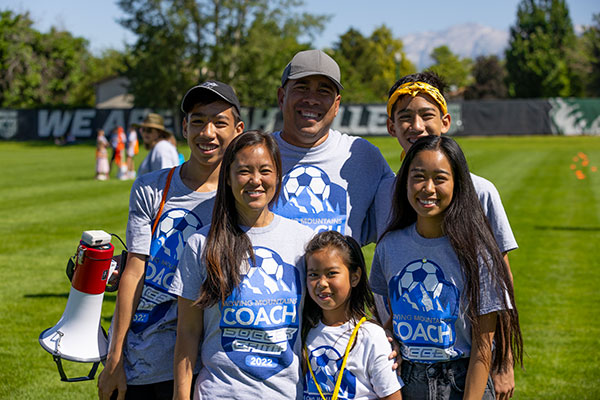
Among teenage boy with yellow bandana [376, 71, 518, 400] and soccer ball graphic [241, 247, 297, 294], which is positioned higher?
teenage boy with yellow bandana [376, 71, 518, 400]

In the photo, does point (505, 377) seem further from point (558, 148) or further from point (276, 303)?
point (558, 148)

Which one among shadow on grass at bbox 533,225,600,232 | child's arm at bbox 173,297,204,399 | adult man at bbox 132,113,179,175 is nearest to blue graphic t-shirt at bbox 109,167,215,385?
child's arm at bbox 173,297,204,399

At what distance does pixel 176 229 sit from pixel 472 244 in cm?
132

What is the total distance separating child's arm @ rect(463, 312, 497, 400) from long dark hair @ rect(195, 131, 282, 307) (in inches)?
39.2

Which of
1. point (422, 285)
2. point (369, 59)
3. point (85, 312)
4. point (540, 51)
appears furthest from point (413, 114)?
point (369, 59)

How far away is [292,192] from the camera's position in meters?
3.41

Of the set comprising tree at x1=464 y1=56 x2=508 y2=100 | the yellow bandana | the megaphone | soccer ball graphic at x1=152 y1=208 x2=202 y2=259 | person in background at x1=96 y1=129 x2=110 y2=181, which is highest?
tree at x1=464 y1=56 x2=508 y2=100

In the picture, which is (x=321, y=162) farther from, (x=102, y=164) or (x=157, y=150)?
(x=102, y=164)

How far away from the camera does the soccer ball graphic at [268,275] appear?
9.43 feet

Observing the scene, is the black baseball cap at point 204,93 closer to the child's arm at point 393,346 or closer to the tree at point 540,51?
the child's arm at point 393,346

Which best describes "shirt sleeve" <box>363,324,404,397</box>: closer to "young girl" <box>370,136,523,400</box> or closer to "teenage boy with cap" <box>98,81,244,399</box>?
"young girl" <box>370,136,523,400</box>

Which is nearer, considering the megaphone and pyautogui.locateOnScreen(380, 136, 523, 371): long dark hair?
pyautogui.locateOnScreen(380, 136, 523, 371): long dark hair

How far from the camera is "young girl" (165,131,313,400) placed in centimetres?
284

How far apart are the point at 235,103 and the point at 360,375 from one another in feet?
4.51
